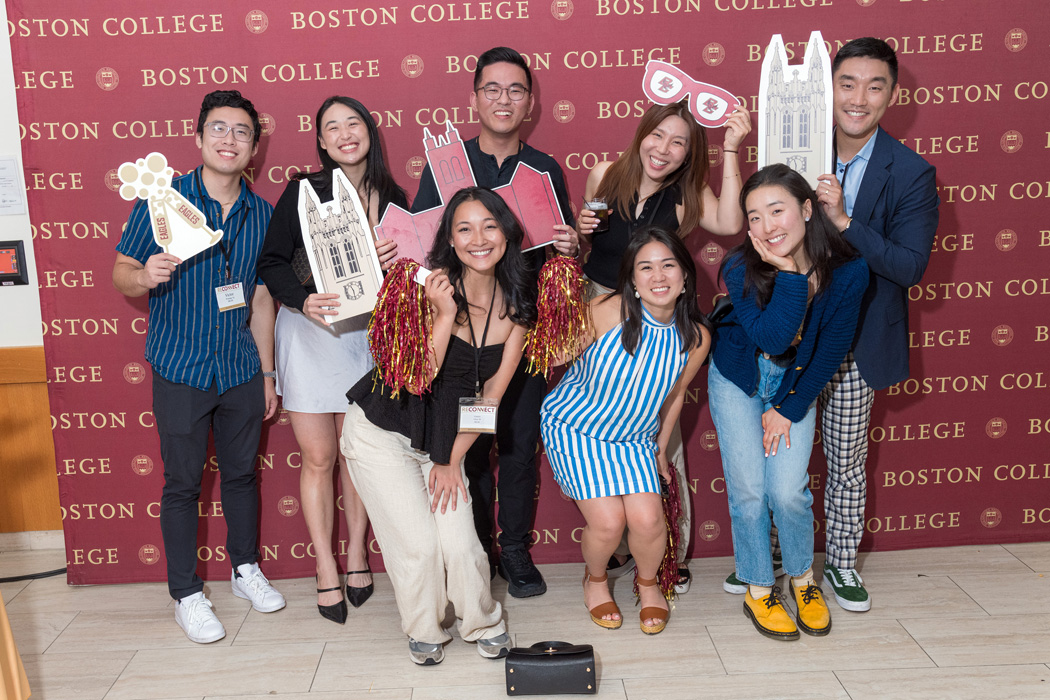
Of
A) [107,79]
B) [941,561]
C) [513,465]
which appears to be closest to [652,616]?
[513,465]

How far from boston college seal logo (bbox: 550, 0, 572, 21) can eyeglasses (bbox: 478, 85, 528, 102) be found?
0.41m

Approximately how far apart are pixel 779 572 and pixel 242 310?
1902 mm

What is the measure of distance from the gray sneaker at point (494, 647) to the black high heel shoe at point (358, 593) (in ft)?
1.74

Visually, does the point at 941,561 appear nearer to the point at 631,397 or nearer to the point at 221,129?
the point at 631,397

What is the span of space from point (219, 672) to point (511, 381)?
3.81ft

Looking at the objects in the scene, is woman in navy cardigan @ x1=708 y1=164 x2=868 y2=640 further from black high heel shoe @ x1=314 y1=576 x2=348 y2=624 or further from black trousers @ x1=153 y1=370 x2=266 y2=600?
black trousers @ x1=153 y1=370 x2=266 y2=600

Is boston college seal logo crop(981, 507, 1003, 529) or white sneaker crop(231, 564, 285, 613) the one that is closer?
white sneaker crop(231, 564, 285, 613)

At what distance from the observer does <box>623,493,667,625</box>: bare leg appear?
2303 millimetres

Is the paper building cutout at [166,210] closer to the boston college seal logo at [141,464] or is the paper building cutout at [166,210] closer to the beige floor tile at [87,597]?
the boston college seal logo at [141,464]

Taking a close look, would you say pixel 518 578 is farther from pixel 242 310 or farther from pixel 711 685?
pixel 242 310

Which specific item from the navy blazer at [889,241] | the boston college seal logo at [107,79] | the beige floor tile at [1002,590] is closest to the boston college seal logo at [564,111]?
the navy blazer at [889,241]

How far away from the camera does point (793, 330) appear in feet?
7.03

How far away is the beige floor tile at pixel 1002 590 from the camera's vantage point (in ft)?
8.13

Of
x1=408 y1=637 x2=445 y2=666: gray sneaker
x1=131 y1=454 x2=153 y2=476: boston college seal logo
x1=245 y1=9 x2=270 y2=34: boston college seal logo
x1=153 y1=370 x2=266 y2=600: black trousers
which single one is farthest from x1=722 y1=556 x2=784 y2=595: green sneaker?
x1=245 y1=9 x2=270 y2=34: boston college seal logo
